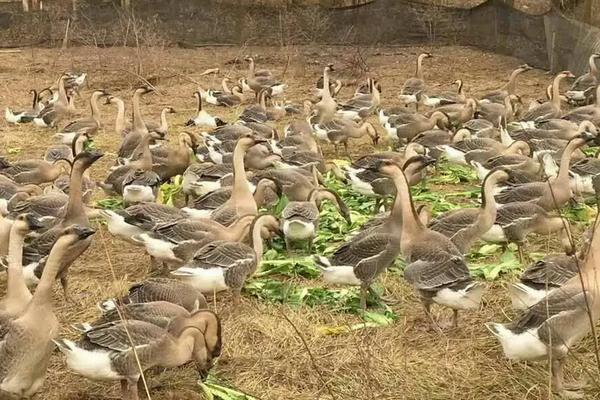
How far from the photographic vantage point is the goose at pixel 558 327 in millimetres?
5422

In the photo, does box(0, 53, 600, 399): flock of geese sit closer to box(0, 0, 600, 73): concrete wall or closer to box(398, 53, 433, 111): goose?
box(398, 53, 433, 111): goose

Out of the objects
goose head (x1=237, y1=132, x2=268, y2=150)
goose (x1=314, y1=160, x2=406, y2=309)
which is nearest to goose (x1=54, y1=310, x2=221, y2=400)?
goose (x1=314, y1=160, x2=406, y2=309)

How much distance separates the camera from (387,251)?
24.0ft

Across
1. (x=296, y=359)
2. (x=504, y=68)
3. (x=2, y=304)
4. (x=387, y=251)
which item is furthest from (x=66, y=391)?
(x=504, y=68)

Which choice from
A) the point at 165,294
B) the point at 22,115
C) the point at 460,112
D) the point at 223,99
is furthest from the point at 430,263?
the point at 223,99

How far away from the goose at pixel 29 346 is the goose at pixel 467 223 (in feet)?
12.6

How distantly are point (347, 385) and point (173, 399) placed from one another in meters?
1.22

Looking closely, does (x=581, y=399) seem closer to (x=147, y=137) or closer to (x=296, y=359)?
(x=296, y=359)

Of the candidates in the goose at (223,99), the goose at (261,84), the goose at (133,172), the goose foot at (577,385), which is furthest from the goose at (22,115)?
the goose foot at (577,385)

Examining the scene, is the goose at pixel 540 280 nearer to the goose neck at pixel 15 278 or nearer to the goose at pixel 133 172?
the goose neck at pixel 15 278

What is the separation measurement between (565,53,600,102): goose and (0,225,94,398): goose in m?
12.3

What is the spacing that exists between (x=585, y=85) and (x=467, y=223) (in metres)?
9.05

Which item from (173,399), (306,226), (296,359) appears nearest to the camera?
(173,399)

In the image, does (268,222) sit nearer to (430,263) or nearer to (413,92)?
(430,263)
